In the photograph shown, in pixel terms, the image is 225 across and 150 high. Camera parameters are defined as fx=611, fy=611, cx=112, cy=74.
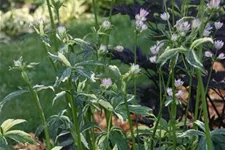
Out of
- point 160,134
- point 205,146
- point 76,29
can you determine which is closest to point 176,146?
point 160,134

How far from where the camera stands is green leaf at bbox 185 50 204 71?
5.40 ft

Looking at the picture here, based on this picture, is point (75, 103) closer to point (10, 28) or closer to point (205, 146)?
point (205, 146)

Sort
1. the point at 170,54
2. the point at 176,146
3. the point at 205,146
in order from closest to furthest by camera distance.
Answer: the point at 170,54, the point at 205,146, the point at 176,146

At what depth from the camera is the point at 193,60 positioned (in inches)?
65.4

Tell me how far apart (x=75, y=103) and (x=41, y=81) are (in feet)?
12.2

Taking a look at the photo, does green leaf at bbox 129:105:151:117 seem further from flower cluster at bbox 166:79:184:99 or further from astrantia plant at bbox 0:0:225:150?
flower cluster at bbox 166:79:184:99

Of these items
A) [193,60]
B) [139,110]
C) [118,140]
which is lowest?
[118,140]

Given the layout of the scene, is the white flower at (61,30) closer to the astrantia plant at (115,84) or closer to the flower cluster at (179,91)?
the astrantia plant at (115,84)

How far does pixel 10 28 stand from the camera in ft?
26.6

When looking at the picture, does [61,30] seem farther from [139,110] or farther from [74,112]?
[139,110]

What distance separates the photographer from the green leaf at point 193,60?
5.40 ft

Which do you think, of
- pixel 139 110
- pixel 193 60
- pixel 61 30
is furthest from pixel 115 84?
pixel 193 60

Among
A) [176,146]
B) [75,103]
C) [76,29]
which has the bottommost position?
[76,29]

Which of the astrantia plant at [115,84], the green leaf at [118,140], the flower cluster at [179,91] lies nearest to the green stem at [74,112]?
the astrantia plant at [115,84]
